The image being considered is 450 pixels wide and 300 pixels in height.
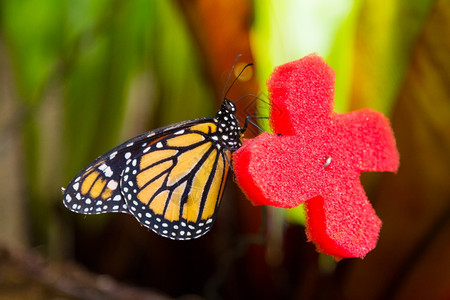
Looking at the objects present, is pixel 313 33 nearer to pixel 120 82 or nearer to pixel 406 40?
pixel 406 40

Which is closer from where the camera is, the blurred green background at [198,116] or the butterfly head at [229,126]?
Result: the butterfly head at [229,126]

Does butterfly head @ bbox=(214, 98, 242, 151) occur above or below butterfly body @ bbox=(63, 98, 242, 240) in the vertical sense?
above

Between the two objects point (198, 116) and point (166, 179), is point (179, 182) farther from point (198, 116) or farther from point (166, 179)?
point (198, 116)

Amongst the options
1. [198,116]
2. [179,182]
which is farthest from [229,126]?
[198,116]

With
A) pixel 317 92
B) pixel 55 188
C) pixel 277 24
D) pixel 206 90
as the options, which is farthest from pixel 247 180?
pixel 55 188

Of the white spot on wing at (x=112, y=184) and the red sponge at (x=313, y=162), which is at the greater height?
the red sponge at (x=313, y=162)
